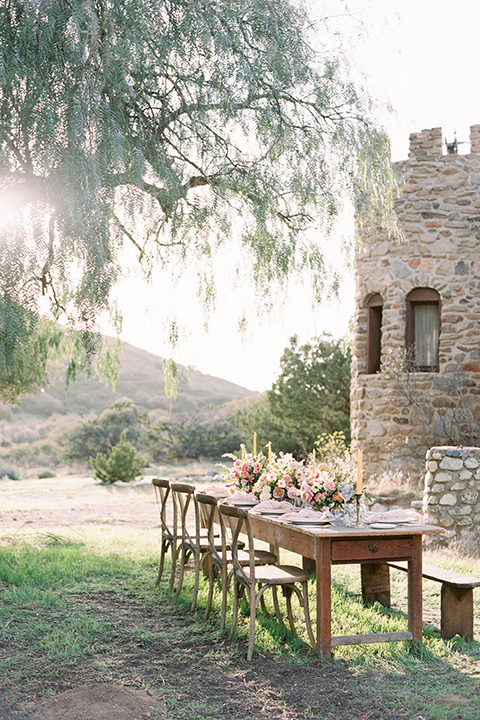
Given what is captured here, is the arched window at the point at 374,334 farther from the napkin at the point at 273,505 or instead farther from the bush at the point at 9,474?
the bush at the point at 9,474

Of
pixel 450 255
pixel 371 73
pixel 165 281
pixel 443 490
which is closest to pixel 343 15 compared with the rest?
pixel 371 73

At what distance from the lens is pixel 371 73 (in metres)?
5.71

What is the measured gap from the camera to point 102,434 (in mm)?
23391

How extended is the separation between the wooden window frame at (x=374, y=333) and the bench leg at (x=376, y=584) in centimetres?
619

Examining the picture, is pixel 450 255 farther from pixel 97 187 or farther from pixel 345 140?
pixel 97 187

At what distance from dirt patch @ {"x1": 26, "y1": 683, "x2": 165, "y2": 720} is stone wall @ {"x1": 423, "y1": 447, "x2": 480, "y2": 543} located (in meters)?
5.41

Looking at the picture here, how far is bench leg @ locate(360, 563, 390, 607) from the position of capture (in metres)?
5.71

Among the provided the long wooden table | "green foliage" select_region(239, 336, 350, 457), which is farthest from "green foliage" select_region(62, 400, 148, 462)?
the long wooden table

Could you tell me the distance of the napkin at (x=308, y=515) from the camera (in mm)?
4824

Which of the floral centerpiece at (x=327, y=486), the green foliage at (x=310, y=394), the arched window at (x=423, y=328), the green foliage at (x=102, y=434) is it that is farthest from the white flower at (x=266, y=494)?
the green foliage at (x=102, y=434)

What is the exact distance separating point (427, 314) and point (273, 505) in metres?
6.68

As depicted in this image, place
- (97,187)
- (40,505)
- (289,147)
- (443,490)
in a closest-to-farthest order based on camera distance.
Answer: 1. (97,187)
2. (289,147)
3. (443,490)
4. (40,505)

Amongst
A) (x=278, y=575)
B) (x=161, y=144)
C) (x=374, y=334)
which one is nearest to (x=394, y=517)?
(x=278, y=575)

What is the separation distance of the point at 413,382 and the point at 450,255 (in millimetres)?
2078
